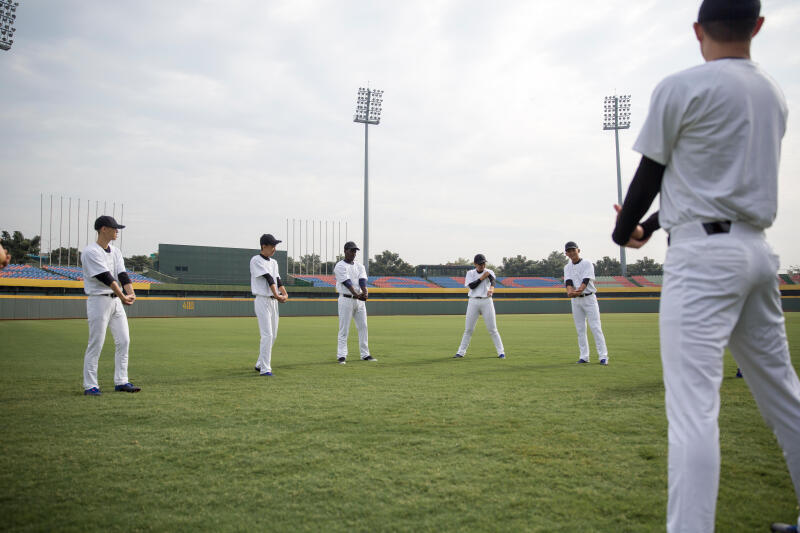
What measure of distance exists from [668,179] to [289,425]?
3.97 meters

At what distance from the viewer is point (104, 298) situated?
6711 mm

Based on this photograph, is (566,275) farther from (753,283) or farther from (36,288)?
(36,288)

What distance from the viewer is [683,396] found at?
204 centimetres

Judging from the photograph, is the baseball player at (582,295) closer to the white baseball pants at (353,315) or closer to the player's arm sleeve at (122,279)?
the white baseball pants at (353,315)

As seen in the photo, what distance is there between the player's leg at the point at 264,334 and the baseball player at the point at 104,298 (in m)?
2.09

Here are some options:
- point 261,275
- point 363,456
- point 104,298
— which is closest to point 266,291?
point 261,275

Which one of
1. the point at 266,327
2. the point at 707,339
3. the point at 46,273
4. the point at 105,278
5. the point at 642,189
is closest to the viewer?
the point at 707,339

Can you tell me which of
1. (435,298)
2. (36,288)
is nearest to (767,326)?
(36,288)

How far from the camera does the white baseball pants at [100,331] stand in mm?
6625

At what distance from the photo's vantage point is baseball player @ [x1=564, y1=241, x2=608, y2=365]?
399 inches

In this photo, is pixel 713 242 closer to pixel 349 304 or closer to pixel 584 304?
pixel 584 304

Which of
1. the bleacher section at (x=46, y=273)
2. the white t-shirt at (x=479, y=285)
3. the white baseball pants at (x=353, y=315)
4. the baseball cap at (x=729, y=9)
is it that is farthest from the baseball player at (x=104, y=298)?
the bleacher section at (x=46, y=273)

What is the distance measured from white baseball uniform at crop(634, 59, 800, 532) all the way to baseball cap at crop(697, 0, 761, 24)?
8.7 inches

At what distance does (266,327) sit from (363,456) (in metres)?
5.34
